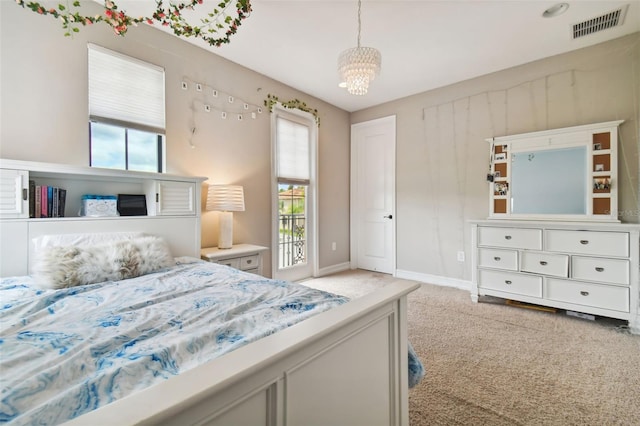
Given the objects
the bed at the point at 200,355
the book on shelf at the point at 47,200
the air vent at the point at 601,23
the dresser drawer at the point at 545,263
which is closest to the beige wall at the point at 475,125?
the air vent at the point at 601,23

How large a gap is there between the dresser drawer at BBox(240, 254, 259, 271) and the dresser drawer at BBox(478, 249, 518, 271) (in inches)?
96.7

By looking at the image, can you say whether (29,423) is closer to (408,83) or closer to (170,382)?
(170,382)

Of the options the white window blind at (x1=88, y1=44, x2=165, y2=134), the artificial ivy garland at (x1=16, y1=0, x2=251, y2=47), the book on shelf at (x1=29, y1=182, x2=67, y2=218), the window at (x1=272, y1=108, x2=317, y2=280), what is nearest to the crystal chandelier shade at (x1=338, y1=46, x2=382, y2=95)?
the artificial ivy garland at (x1=16, y1=0, x2=251, y2=47)

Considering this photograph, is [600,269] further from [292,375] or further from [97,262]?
[97,262]

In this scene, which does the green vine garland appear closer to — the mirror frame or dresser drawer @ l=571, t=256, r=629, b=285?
the mirror frame

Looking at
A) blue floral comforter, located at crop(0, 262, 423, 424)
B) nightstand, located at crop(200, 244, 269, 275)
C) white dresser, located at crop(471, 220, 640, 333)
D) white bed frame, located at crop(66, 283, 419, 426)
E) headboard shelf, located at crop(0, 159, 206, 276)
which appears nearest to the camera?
white bed frame, located at crop(66, 283, 419, 426)

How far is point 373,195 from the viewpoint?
4.69 m

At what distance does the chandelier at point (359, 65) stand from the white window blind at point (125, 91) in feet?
5.67

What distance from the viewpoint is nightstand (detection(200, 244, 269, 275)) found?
8.69ft

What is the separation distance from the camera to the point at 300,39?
111 inches

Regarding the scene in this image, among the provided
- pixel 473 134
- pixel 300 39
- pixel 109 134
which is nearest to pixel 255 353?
pixel 109 134

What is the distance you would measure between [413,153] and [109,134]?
3614 mm

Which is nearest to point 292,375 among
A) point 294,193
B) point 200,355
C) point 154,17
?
point 200,355

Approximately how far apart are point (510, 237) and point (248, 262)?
273 centimetres
